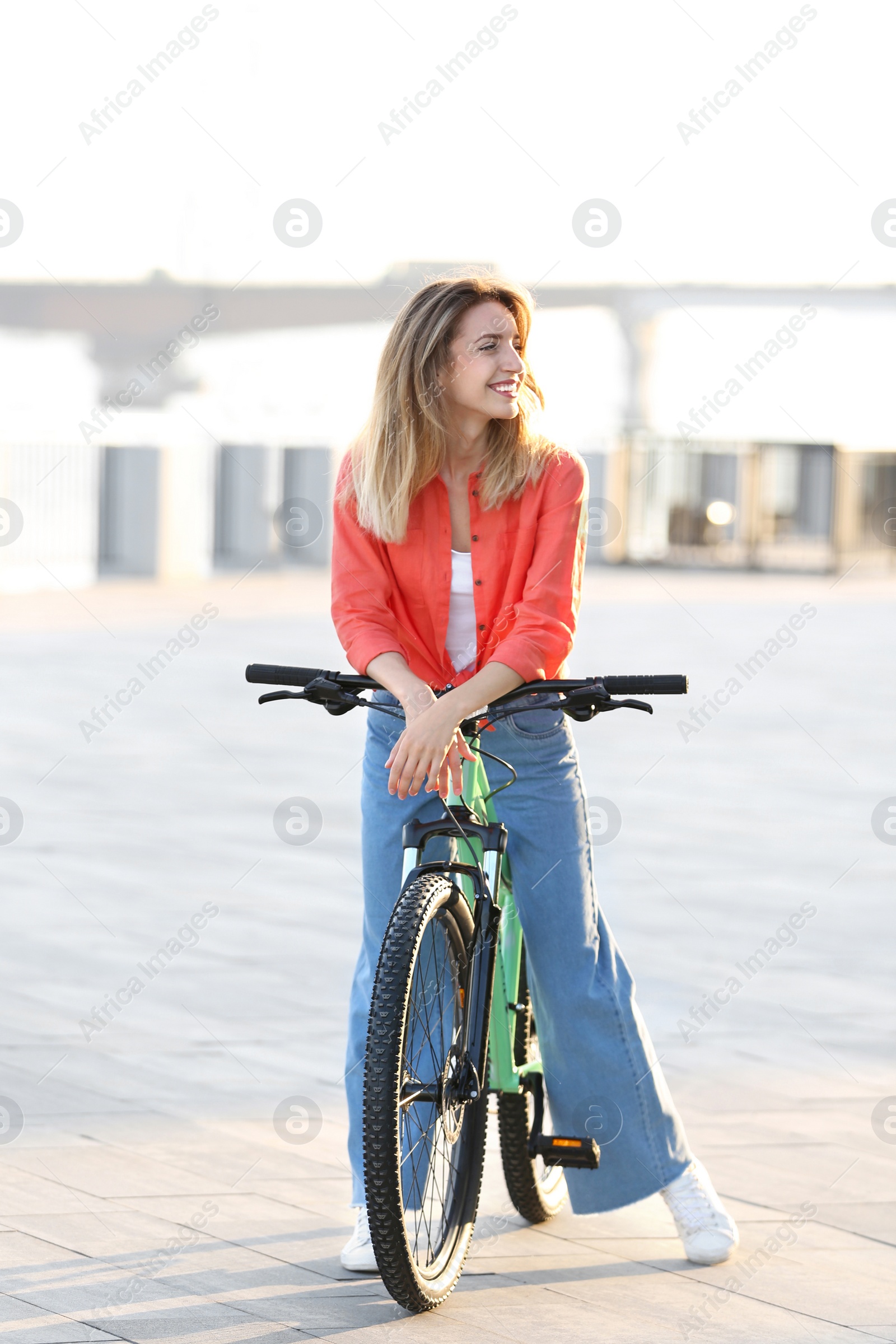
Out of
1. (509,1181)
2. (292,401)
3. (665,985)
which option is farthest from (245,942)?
(292,401)

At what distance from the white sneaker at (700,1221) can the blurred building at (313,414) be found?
23.0m

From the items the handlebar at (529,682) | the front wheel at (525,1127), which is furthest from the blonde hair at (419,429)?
the front wheel at (525,1127)

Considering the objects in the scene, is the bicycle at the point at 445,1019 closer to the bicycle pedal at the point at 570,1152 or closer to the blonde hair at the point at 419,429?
the bicycle pedal at the point at 570,1152

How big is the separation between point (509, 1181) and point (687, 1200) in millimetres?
377

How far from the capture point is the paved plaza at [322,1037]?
11.1 feet

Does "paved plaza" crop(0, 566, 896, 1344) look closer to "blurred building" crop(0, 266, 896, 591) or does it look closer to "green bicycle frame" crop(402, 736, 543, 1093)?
"green bicycle frame" crop(402, 736, 543, 1093)

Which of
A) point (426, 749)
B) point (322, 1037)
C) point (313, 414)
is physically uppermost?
point (313, 414)

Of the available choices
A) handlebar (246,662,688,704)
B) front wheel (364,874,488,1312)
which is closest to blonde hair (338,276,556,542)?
handlebar (246,662,688,704)

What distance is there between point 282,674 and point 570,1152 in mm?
1106

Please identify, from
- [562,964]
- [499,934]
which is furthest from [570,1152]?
[499,934]

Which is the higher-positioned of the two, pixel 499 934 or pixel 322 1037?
pixel 499 934

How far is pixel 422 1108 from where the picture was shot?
3287mm

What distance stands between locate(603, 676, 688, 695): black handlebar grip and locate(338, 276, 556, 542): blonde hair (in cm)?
43

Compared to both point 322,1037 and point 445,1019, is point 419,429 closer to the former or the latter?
point 445,1019
